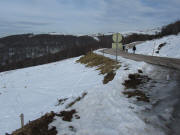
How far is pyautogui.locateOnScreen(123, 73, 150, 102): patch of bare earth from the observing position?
6.15m

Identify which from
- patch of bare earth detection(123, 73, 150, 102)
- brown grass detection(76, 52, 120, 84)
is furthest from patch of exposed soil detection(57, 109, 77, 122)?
brown grass detection(76, 52, 120, 84)

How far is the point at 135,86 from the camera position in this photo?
290 inches

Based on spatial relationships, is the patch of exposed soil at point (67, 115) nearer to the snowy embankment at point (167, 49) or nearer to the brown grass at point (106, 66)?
the brown grass at point (106, 66)

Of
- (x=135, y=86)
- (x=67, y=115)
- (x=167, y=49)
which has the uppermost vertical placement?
(x=167, y=49)

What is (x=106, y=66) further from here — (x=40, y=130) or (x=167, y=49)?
(x=167, y=49)

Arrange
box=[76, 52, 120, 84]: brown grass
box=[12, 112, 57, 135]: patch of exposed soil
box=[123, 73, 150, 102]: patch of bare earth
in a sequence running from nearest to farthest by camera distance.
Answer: box=[12, 112, 57, 135]: patch of exposed soil → box=[123, 73, 150, 102]: patch of bare earth → box=[76, 52, 120, 84]: brown grass

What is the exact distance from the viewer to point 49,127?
432 cm

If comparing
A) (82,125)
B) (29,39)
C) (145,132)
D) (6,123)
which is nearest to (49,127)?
(82,125)

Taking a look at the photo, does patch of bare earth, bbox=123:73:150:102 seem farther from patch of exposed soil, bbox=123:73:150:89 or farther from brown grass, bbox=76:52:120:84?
brown grass, bbox=76:52:120:84

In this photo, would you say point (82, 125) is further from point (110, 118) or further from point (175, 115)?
point (175, 115)

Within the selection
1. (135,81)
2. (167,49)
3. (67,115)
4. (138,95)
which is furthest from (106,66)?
(167,49)

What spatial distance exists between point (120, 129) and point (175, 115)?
1878 millimetres

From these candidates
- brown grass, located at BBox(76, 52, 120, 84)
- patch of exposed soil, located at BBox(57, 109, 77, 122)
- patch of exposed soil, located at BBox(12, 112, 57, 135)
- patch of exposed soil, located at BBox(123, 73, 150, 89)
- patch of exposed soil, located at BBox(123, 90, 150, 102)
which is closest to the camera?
patch of exposed soil, located at BBox(12, 112, 57, 135)

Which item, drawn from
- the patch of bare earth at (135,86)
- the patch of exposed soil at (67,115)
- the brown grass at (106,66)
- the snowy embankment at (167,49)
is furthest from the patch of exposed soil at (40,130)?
the snowy embankment at (167,49)
